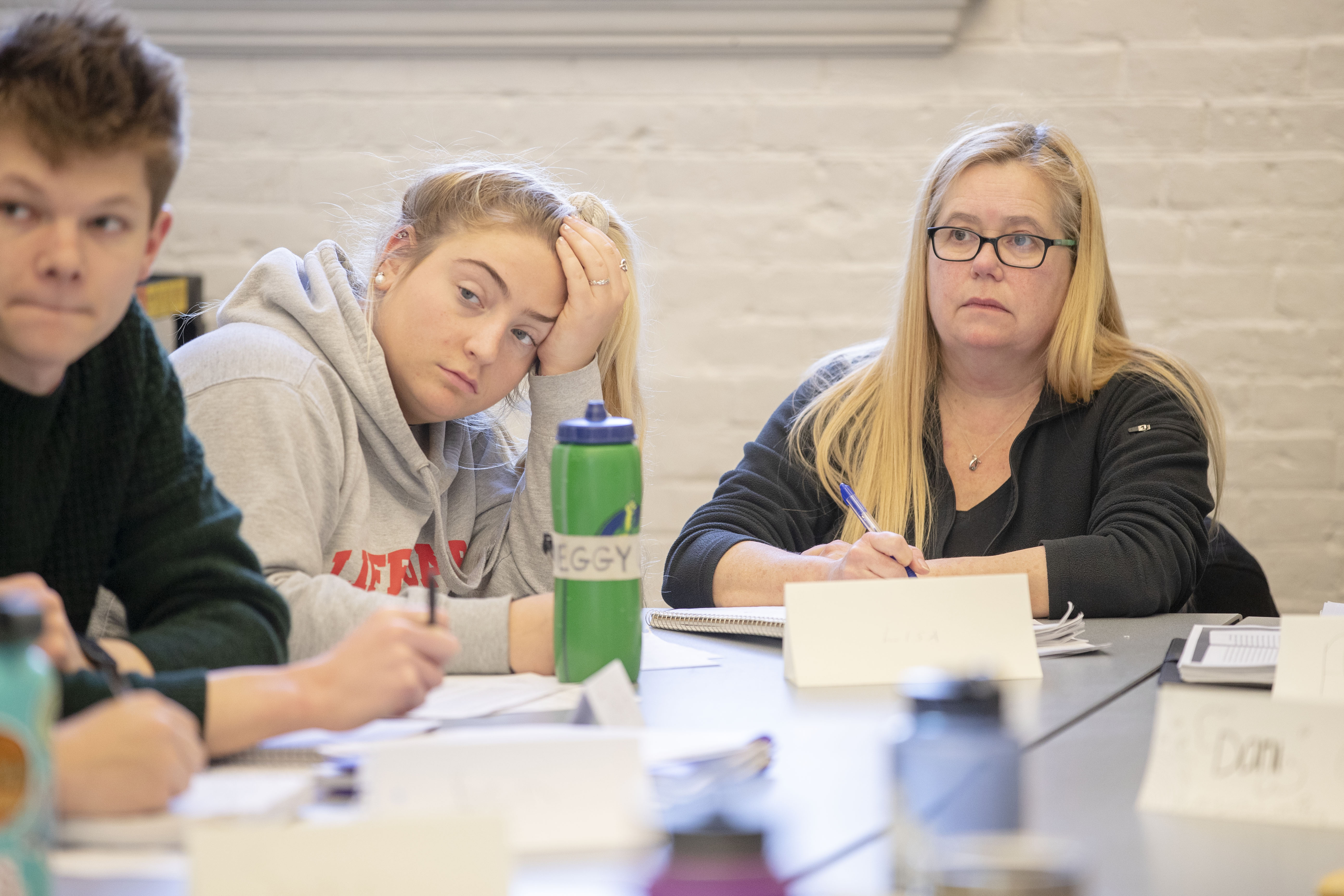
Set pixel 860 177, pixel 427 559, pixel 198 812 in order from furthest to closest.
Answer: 1. pixel 860 177
2. pixel 427 559
3. pixel 198 812

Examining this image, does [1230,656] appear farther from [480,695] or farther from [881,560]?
[480,695]

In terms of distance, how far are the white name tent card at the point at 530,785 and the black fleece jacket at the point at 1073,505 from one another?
85 cm

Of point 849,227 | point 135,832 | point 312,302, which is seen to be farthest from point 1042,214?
point 135,832

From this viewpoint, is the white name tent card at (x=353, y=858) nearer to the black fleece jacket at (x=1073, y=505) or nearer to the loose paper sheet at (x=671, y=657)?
the loose paper sheet at (x=671, y=657)

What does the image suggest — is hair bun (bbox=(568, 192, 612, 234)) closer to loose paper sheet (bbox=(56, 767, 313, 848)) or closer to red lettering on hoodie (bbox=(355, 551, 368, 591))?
red lettering on hoodie (bbox=(355, 551, 368, 591))

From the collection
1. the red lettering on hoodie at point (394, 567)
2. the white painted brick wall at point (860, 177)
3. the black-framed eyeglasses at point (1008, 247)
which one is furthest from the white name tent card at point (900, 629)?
the white painted brick wall at point (860, 177)

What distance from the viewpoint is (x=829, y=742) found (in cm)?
95

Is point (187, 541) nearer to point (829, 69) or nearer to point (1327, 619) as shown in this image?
point (1327, 619)

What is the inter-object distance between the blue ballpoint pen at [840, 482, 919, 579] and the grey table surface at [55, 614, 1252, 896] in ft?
0.57

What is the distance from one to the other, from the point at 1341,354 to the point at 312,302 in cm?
189

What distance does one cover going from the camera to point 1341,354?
2414 mm

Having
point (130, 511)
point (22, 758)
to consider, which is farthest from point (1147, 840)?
point (130, 511)

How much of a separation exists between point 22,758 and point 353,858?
15cm

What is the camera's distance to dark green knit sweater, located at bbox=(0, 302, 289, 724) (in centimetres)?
98
